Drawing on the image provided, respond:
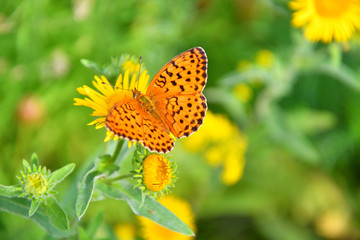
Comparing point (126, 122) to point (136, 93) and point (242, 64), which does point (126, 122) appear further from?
point (242, 64)

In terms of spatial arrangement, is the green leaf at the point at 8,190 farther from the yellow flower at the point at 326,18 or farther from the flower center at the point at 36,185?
the yellow flower at the point at 326,18

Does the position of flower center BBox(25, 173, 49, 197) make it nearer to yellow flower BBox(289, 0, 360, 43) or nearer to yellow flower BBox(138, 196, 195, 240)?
yellow flower BBox(138, 196, 195, 240)

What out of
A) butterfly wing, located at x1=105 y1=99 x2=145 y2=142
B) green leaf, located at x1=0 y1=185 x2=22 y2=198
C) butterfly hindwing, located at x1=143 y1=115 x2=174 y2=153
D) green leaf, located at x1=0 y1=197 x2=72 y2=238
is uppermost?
butterfly wing, located at x1=105 y1=99 x2=145 y2=142

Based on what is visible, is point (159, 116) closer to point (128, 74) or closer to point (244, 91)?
point (128, 74)

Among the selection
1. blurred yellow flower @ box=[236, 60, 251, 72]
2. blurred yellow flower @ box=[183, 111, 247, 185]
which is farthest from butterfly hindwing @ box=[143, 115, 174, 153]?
blurred yellow flower @ box=[236, 60, 251, 72]

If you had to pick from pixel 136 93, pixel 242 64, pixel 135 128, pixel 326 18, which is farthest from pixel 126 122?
pixel 242 64
